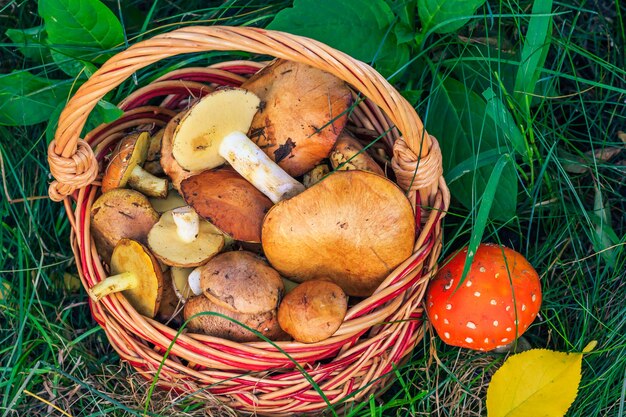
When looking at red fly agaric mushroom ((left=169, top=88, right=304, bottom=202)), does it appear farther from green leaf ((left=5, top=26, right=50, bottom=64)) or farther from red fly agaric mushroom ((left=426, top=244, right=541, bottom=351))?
green leaf ((left=5, top=26, right=50, bottom=64))

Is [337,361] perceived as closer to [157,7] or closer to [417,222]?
[417,222]

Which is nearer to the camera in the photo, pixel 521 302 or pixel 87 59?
pixel 521 302

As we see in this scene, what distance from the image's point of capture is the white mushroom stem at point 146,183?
2277mm

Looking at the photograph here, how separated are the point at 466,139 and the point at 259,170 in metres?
0.77

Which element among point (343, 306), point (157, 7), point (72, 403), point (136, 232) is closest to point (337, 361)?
point (343, 306)

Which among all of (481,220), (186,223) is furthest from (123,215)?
(481,220)

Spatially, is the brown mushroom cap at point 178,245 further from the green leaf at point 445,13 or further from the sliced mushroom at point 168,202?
the green leaf at point 445,13

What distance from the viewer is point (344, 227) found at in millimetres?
2053

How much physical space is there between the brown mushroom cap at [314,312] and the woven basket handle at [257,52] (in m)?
0.44

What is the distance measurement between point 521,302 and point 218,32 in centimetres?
121

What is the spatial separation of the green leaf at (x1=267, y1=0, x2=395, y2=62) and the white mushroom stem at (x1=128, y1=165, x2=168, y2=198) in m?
0.62

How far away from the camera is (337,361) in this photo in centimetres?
215

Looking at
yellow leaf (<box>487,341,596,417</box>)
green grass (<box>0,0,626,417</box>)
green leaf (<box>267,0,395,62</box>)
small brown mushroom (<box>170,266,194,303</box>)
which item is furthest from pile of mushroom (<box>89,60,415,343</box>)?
yellow leaf (<box>487,341,596,417</box>)

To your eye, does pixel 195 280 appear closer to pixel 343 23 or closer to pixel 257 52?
pixel 257 52
